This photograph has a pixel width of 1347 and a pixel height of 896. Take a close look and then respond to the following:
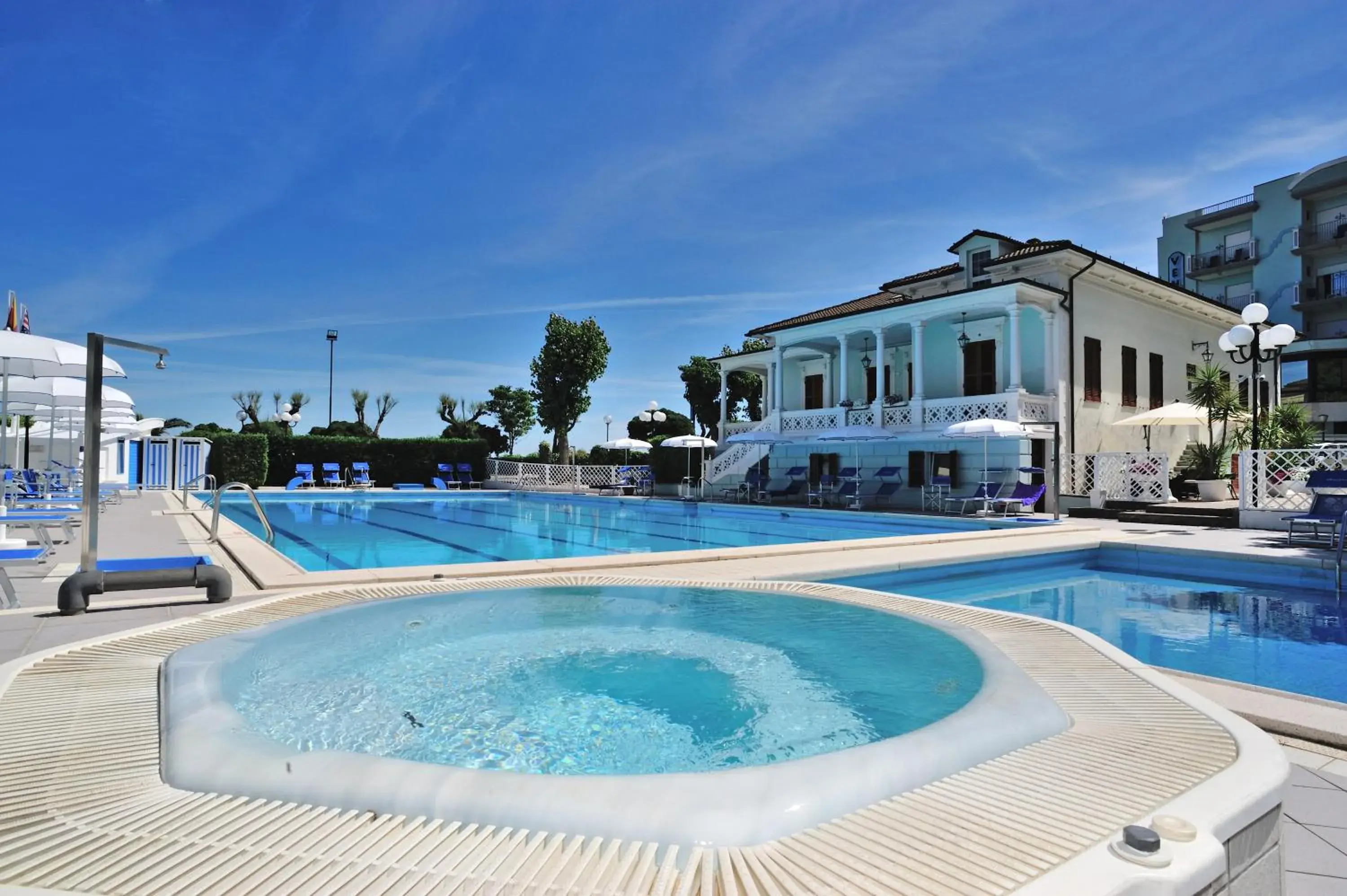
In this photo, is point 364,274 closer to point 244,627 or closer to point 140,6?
point 140,6

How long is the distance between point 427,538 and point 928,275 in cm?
1570

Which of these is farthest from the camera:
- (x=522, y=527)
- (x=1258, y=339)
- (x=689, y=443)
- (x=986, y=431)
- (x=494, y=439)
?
(x=494, y=439)

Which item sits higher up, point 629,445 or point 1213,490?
point 629,445

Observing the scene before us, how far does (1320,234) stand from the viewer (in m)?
29.3

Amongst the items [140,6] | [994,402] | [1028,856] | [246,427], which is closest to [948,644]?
[1028,856]

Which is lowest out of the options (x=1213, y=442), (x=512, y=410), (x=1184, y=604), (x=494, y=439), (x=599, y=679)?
(x=1184, y=604)

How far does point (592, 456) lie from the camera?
33812 millimetres

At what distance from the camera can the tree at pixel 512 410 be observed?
136 feet

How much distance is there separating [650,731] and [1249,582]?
8624 mm

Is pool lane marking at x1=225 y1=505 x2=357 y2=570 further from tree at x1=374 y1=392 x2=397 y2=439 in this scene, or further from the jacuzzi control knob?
tree at x1=374 y1=392 x2=397 y2=439

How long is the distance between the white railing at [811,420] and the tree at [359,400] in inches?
1363

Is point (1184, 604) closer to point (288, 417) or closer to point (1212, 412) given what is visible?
point (1212, 412)

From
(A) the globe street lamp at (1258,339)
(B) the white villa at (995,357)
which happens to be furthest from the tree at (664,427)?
(A) the globe street lamp at (1258,339)

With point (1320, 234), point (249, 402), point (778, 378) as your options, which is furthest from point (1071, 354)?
point (249, 402)
